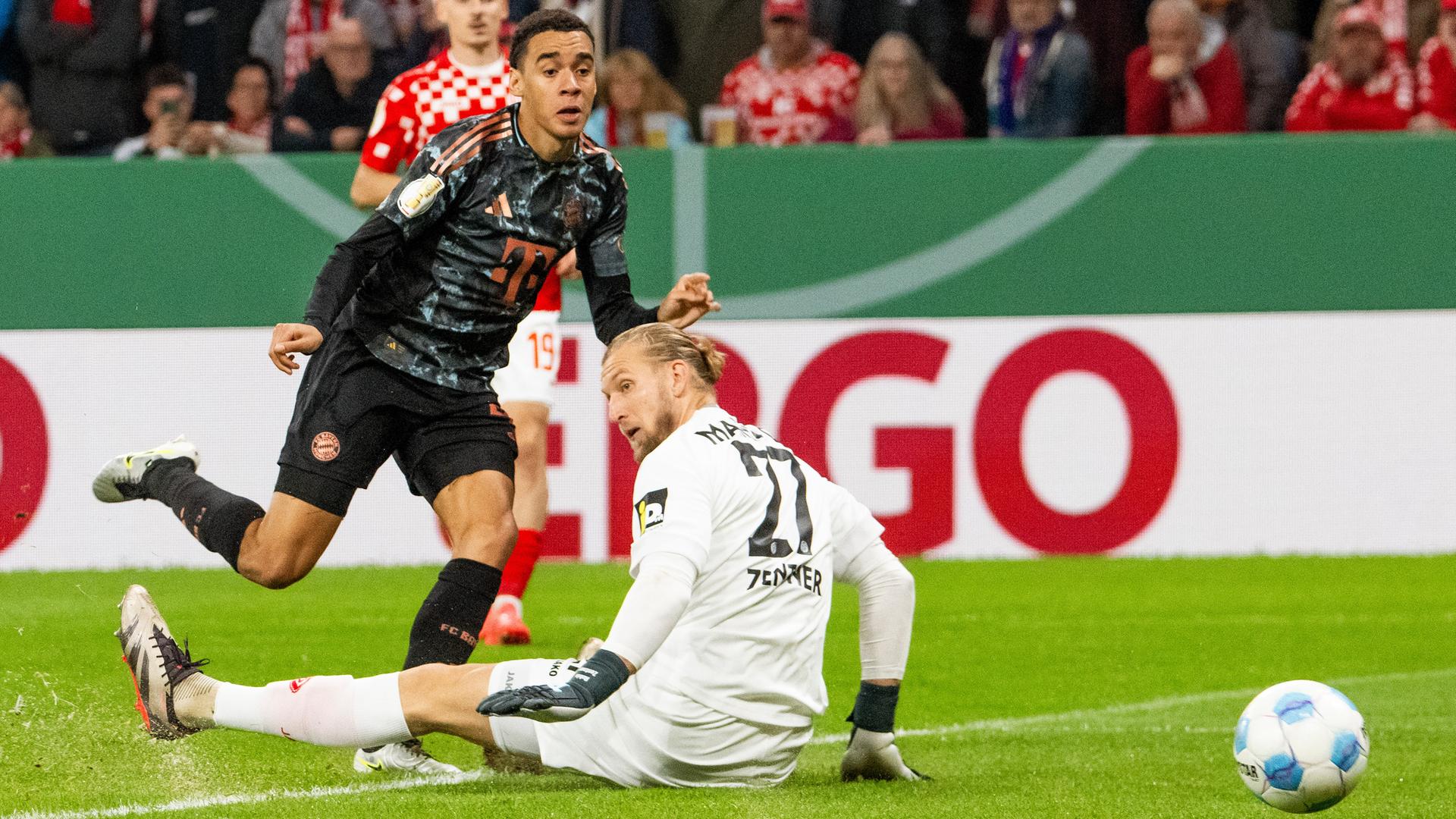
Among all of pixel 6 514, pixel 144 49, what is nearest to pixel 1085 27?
pixel 144 49

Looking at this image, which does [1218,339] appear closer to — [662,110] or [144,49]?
[662,110]

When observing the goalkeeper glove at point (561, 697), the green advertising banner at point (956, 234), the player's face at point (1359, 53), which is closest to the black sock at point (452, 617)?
the goalkeeper glove at point (561, 697)

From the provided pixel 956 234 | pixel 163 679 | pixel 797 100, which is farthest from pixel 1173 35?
pixel 163 679

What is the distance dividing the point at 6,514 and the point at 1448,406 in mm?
6900

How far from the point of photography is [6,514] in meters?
9.66

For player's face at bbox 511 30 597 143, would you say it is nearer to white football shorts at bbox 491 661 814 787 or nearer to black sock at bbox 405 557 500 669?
black sock at bbox 405 557 500 669

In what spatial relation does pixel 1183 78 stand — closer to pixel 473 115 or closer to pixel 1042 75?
pixel 1042 75

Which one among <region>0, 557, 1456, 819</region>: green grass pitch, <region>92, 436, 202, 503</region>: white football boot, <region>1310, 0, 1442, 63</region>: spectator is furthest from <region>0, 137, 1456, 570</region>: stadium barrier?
<region>92, 436, 202, 503</region>: white football boot

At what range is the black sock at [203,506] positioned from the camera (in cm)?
577

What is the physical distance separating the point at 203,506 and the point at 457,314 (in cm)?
98

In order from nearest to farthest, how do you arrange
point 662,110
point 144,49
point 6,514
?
1. point 6,514
2. point 662,110
3. point 144,49

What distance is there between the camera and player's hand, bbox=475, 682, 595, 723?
416cm

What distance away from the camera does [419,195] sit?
5.45m

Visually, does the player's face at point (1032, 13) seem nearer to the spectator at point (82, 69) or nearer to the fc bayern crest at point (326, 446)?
the spectator at point (82, 69)
